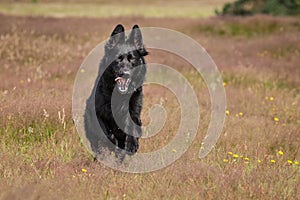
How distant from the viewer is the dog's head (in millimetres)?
6316

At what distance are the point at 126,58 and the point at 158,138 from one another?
133 cm

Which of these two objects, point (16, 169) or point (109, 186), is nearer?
point (109, 186)

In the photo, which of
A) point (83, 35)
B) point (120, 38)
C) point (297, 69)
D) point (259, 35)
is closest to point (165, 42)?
point (83, 35)

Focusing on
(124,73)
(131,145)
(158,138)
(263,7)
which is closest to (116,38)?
(124,73)

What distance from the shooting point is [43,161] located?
5.27m

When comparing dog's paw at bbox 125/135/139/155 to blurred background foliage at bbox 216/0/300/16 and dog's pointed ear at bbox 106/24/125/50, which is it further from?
blurred background foliage at bbox 216/0/300/16

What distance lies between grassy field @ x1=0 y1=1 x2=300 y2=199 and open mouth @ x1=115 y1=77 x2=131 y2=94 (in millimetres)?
834

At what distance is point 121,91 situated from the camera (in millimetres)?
6418

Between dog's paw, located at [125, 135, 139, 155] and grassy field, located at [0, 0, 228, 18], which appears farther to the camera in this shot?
grassy field, located at [0, 0, 228, 18]

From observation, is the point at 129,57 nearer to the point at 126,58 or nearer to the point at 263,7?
the point at 126,58

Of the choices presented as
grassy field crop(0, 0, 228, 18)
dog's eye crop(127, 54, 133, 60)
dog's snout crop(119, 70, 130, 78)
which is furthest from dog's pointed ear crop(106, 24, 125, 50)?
grassy field crop(0, 0, 228, 18)

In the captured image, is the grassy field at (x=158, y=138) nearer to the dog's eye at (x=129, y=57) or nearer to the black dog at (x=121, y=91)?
the black dog at (x=121, y=91)

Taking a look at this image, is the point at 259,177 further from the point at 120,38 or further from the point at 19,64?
the point at 19,64

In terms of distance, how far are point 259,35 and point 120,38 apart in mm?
17301
